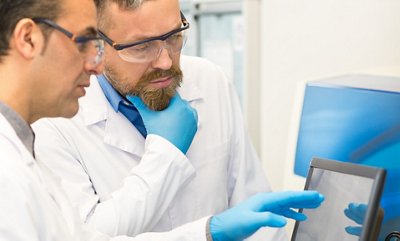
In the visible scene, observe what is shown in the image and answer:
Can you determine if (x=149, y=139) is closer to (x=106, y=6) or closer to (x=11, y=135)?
(x=106, y=6)

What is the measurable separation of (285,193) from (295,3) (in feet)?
3.49

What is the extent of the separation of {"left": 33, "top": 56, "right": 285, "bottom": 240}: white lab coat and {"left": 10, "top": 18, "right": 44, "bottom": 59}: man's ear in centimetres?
40

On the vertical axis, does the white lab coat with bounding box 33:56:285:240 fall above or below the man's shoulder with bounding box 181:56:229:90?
below

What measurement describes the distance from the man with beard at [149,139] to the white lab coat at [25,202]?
9.5 inches

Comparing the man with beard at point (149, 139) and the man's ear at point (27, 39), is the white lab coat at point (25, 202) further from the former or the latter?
the man with beard at point (149, 139)

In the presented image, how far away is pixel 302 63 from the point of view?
1899mm

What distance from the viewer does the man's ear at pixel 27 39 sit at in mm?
802

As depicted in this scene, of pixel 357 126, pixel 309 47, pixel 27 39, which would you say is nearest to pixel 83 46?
pixel 27 39

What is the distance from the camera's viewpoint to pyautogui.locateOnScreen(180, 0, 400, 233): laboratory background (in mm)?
1269

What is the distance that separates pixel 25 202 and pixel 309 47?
1.31 m

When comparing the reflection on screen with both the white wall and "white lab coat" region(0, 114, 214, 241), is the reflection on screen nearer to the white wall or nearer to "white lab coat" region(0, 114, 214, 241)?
"white lab coat" region(0, 114, 214, 241)

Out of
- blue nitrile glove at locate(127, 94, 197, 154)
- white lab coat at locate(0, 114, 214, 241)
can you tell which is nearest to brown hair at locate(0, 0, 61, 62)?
white lab coat at locate(0, 114, 214, 241)

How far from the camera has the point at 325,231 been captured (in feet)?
3.01

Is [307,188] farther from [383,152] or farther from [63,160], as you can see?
[63,160]
